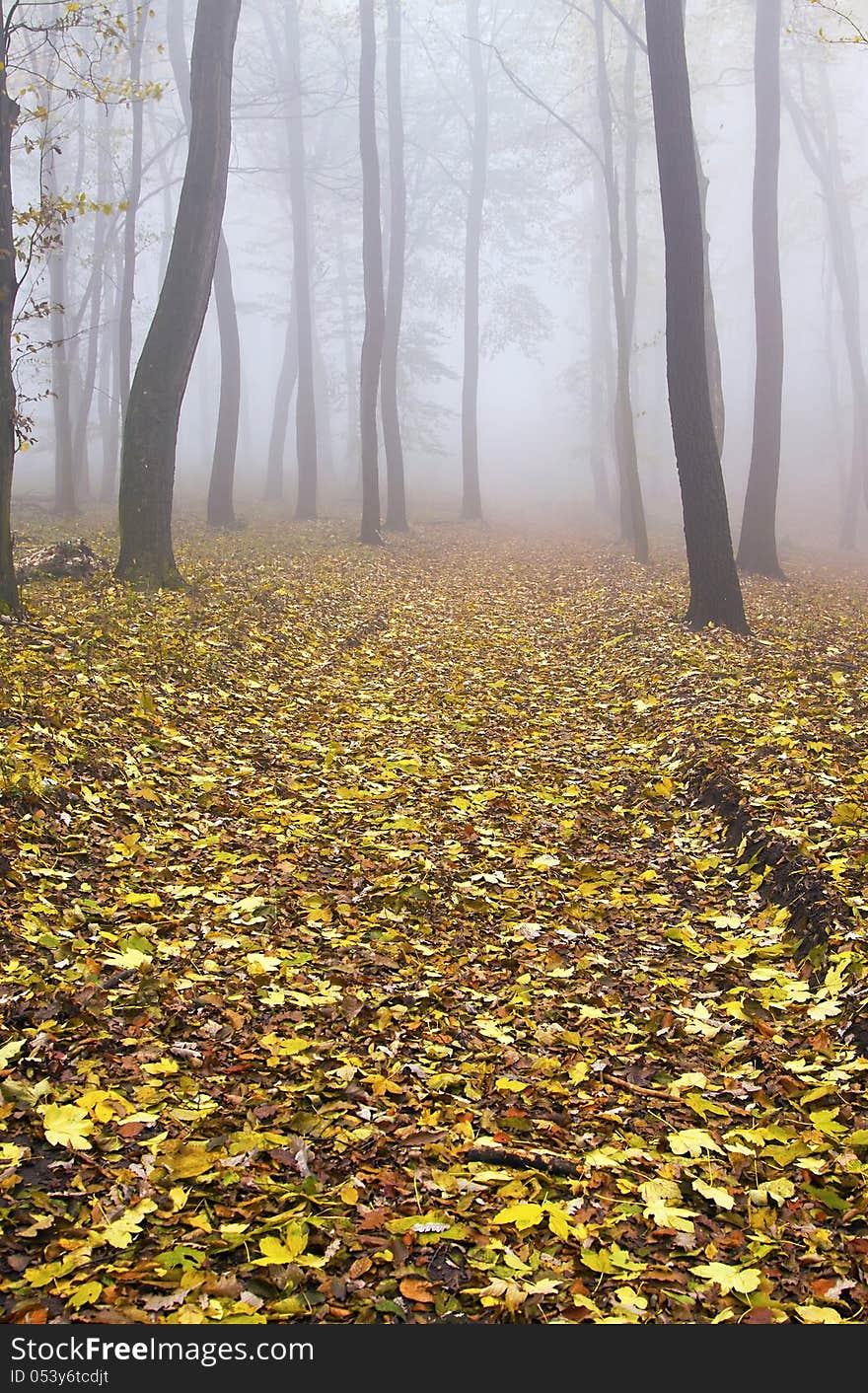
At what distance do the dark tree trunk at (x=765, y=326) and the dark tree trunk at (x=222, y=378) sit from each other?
953 cm

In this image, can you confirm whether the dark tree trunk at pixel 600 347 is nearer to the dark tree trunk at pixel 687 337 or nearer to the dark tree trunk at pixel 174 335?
the dark tree trunk at pixel 687 337

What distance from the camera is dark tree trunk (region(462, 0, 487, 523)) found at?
25.5 m

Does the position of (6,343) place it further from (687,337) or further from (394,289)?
(394,289)

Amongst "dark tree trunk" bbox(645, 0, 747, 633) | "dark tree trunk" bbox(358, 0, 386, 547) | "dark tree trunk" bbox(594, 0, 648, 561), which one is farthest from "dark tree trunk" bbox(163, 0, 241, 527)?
"dark tree trunk" bbox(645, 0, 747, 633)

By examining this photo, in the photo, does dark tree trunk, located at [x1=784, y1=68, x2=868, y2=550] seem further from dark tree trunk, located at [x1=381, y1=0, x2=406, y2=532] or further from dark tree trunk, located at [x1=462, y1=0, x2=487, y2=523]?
dark tree trunk, located at [x1=381, y1=0, x2=406, y2=532]

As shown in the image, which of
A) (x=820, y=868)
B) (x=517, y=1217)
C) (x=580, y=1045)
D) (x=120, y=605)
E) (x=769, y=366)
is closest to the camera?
(x=517, y=1217)

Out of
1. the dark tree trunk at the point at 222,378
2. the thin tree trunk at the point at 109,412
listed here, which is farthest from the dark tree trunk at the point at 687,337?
the thin tree trunk at the point at 109,412

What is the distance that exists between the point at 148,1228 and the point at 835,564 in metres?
21.8

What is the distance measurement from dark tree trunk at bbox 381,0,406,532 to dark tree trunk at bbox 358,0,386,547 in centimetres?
227

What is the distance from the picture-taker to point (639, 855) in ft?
18.2

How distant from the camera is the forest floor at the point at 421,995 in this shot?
2.73 meters

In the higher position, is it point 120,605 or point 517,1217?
point 120,605

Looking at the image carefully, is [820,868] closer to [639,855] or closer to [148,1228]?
[639,855]

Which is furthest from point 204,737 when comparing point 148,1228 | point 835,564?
point 835,564
